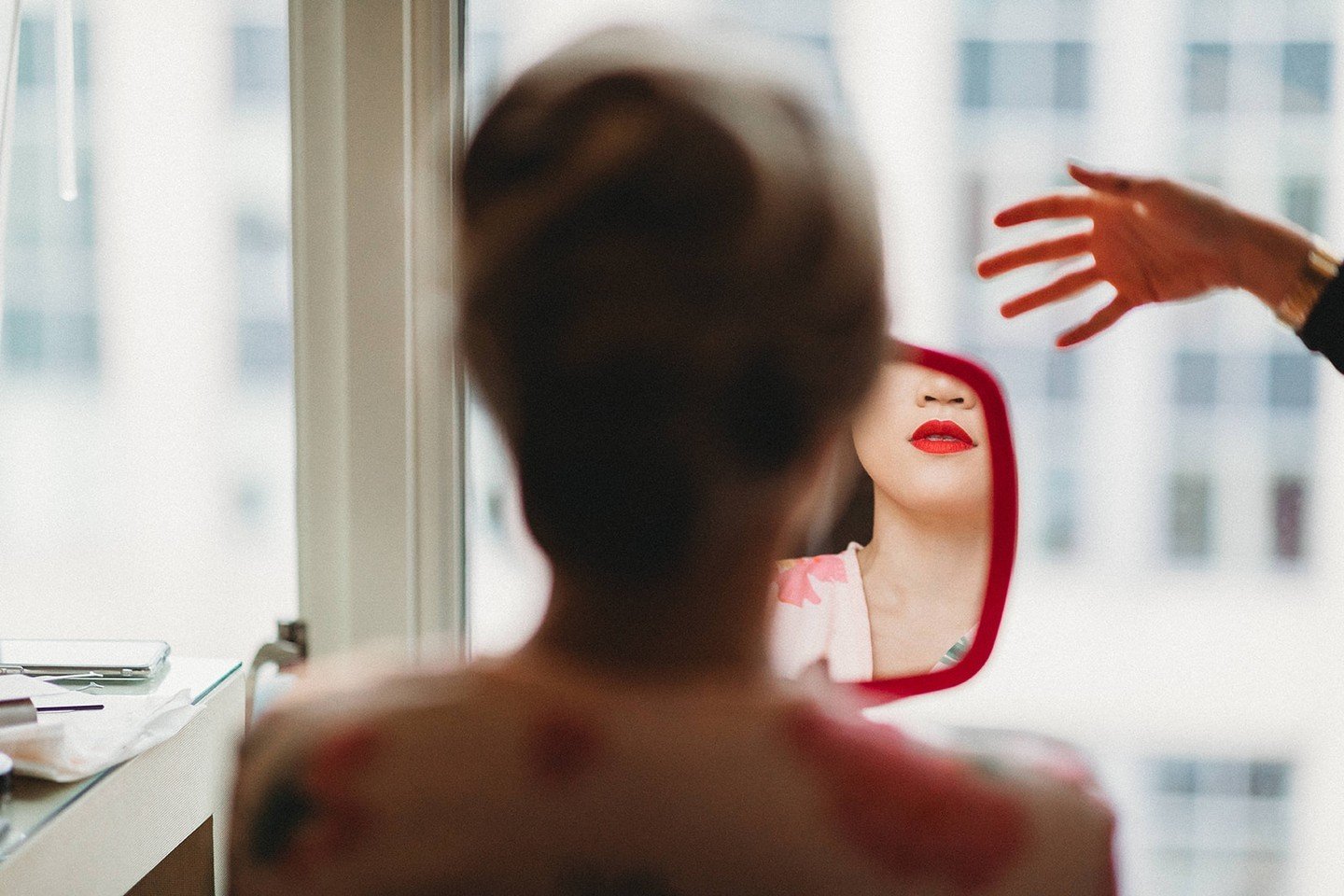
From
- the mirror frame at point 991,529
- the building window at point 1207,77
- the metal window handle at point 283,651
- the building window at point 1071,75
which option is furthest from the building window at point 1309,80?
the metal window handle at point 283,651

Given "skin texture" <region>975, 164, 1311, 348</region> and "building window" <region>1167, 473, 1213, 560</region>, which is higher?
"skin texture" <region>975, 164, 1311, 348</region>

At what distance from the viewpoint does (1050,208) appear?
0.80m

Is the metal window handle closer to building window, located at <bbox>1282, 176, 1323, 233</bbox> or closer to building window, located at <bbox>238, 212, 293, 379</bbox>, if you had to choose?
building window, located at <bbox>238, 212, 293, 379</bbox>

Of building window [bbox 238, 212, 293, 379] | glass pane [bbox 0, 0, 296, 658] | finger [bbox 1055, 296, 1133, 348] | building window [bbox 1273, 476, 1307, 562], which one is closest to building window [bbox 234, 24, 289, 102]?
glass pane [bbox 0, 0, 296, 658]

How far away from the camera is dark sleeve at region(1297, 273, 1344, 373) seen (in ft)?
2.33

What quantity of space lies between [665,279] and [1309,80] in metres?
0.89

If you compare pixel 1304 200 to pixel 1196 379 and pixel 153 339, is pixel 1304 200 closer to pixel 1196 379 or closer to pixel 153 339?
pixel 1196 379

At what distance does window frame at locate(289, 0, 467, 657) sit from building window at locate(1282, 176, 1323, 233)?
771 millimetres

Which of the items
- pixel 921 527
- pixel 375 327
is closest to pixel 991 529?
pixel 921 527

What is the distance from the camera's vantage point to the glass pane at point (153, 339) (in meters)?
1.09

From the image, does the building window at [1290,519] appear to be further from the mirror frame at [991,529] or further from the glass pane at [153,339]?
the glass pane at [153,339]

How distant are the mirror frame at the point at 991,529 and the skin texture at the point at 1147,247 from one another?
0.17 meters

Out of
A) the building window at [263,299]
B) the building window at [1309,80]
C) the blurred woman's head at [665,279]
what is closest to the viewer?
the blurred woman's head at [665,279]

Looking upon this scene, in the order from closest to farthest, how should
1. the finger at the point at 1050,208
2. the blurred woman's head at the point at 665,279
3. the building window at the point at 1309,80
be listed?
the blurred woman's head at the point at 665,279 < the finger at the point at 1050,208 < the building window at the point at 1309,80
